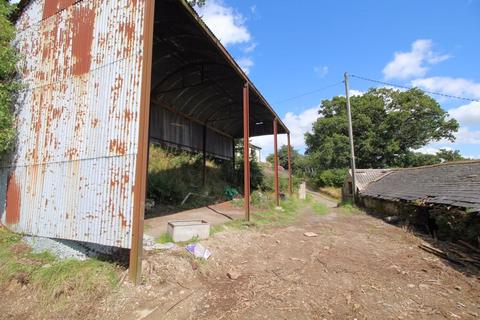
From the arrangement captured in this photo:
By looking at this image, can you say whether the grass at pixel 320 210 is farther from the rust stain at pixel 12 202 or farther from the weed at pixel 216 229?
the rust stain at pixel 12 202

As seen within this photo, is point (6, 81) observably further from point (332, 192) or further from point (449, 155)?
point (449, 155)

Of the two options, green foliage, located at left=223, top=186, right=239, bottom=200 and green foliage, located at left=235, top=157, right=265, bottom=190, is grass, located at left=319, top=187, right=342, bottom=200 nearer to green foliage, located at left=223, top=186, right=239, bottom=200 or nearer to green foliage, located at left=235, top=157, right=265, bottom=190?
green foliage, located at left=235, top=157, right=265, bottom=190

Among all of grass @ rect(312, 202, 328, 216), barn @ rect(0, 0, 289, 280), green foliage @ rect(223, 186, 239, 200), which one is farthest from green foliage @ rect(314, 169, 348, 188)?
barn @ rect(0, 0, 289, 280)

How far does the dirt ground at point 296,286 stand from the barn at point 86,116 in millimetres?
551

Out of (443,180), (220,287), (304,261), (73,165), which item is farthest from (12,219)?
(443,180)

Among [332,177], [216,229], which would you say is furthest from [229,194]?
[332,177]

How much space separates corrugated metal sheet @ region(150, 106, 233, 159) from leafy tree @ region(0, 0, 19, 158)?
16.1 feet

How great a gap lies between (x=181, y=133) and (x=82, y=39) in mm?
7825

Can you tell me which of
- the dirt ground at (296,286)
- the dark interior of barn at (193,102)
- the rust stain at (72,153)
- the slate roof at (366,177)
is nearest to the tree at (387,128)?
the slate roof at (366,177)

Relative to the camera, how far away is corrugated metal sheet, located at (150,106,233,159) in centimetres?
1134

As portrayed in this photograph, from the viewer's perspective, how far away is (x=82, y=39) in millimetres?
5199

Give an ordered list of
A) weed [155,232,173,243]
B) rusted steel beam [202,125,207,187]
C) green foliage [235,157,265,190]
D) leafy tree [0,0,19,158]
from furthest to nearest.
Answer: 1. green foliage [235,157,265,190]
2. rusted steel beam [202,125,207,187]
3. leafy tree [0,0,19,158]
4. weed [155,232,173,243]

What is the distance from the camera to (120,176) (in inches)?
163

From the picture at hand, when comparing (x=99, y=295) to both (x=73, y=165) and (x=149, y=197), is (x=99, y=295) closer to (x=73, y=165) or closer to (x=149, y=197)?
(x=73, y=165)
